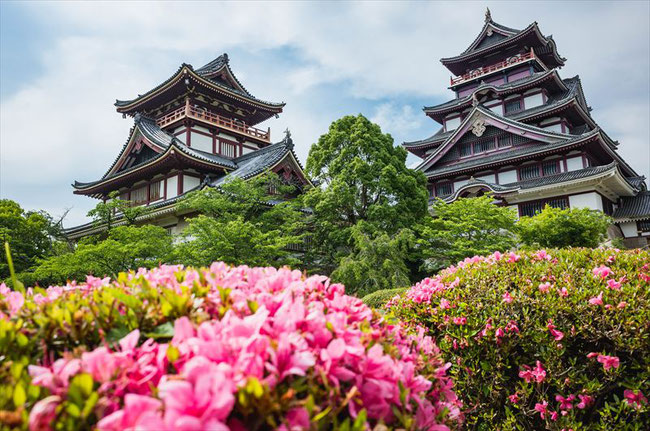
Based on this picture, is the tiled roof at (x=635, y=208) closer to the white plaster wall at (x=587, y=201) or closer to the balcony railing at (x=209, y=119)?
the white plaster wall at (x=587, y=201)

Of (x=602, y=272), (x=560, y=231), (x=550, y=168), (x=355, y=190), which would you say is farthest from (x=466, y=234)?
(x=602, y=272)

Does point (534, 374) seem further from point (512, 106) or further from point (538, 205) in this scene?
point (512, 106)

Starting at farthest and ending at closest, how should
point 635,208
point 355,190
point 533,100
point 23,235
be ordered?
point 533,100 → point 635,208 → point 23,235 → point 355,190

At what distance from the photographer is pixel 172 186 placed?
20547mm

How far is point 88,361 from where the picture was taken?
121cm

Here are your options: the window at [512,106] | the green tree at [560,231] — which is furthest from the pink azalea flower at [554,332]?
the window at [512,106]

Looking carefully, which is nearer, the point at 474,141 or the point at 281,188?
Answer: the point at 281,188

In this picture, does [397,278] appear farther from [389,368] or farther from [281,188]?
[389,368]

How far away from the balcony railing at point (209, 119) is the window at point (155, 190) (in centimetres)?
387

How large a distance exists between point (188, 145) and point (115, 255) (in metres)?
11.2

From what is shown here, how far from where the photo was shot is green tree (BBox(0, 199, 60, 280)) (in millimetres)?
A: 17469

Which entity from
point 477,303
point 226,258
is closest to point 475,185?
point 226,258

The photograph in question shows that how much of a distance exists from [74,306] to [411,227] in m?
14.4

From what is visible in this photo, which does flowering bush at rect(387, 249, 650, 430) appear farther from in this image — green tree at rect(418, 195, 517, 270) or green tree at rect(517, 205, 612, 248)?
green tree at rect(517, 205, 612, 248)
